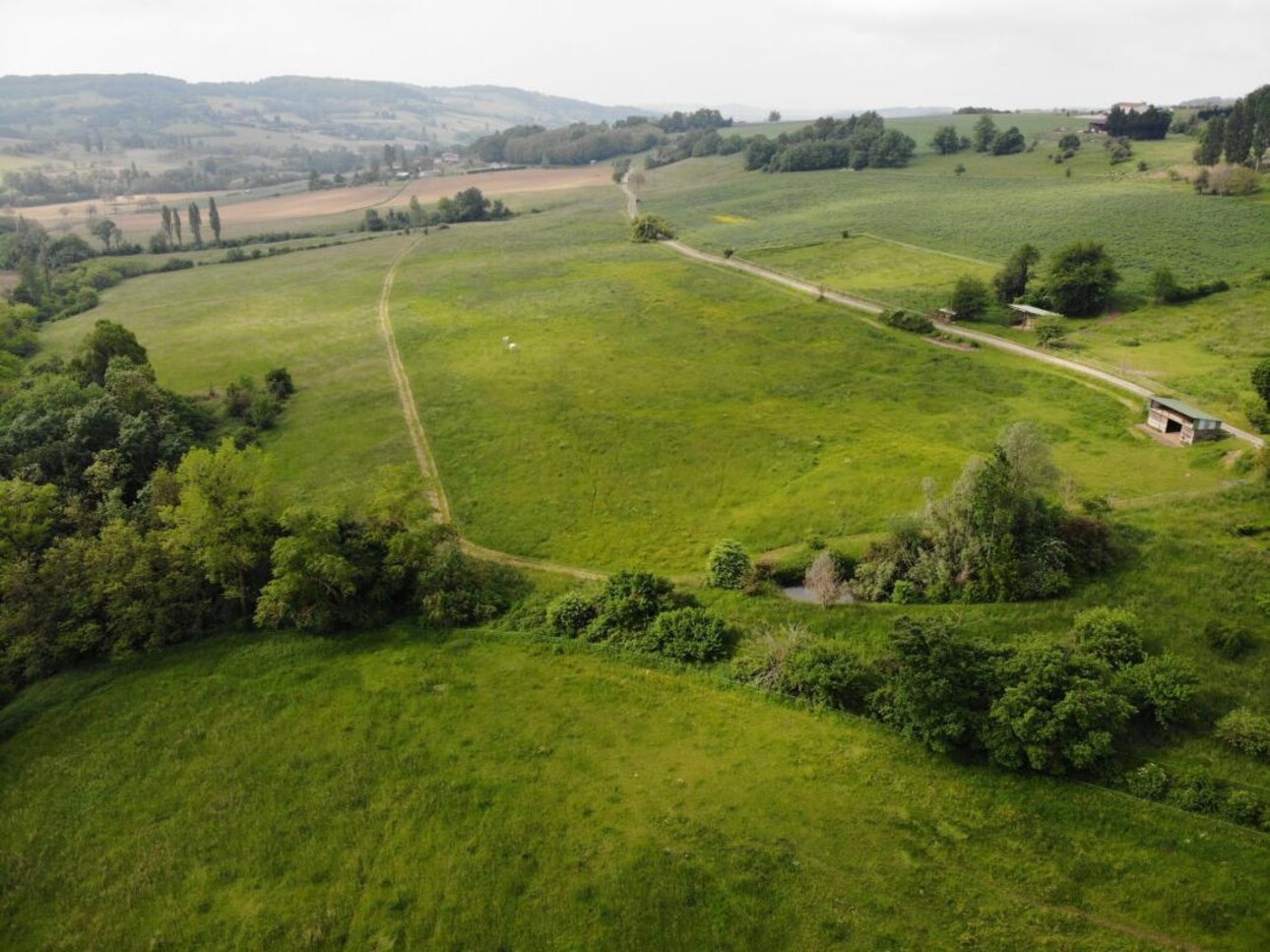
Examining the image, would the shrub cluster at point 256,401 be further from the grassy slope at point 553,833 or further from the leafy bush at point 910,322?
the leafy bush at point 910,322

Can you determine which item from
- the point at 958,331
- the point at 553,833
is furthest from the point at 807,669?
the point at 958,331

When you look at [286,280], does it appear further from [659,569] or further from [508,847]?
[508,847]

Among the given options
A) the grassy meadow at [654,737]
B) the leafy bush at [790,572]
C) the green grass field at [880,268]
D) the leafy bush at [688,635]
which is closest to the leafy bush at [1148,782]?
the grassy meadow at [654,737]

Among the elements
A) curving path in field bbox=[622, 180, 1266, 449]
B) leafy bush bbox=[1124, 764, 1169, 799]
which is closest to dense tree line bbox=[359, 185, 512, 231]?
curving path in field bbox=[622, 180, 1266, 449]

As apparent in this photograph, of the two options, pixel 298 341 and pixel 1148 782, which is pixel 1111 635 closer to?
pixel 1148 782

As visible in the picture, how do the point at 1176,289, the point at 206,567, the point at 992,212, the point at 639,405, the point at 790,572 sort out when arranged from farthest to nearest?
the point at 992,212
the point at 1176,289
the point at 639,405
the point at 790,572
the point at 206,567

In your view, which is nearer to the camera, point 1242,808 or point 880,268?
point 1242,808
